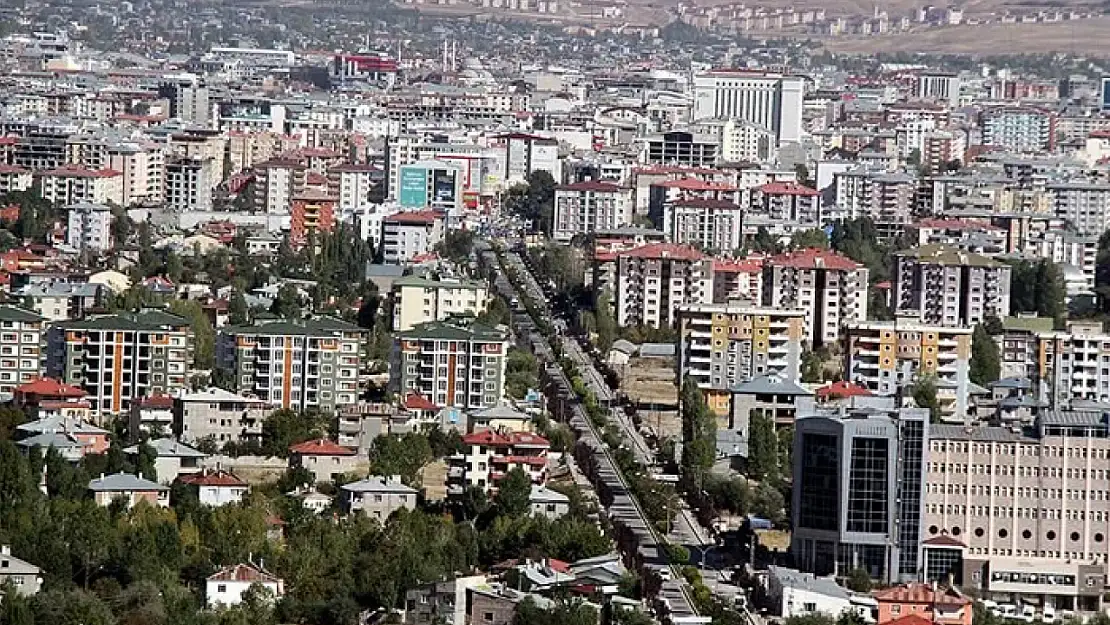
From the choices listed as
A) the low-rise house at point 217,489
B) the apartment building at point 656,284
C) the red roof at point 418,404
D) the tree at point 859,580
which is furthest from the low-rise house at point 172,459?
the apartment building at point 656,284

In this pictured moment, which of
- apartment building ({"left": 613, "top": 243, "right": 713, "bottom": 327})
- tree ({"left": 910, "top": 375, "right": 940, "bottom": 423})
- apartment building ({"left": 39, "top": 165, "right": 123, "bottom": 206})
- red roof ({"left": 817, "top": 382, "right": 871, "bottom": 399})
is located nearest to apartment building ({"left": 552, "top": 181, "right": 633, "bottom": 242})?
apartment building ({"left": 39, "top": 165, "right": 123, "bottom": 206})

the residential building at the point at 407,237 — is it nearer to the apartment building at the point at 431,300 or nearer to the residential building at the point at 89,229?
the residential building at the point at 89,229

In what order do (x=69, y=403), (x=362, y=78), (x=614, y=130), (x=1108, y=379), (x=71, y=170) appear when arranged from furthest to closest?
1. (x=362, y=78)
2. (x=614, y=130)
3. (x=71, y=170)
4. (x=1108, y=379)
5. (x=69, y=403)

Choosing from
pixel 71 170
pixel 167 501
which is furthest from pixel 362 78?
pixel 167 501

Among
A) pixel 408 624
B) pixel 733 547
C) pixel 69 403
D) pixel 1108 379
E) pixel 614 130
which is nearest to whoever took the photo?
pixel 408 624

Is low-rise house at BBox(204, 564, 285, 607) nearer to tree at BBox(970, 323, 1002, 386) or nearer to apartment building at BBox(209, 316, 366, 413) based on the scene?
apartment building at BBox(209, 316, 366, 413)

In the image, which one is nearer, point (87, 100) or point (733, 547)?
point (733, 547)

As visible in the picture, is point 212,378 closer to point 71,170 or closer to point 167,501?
point 167,501
